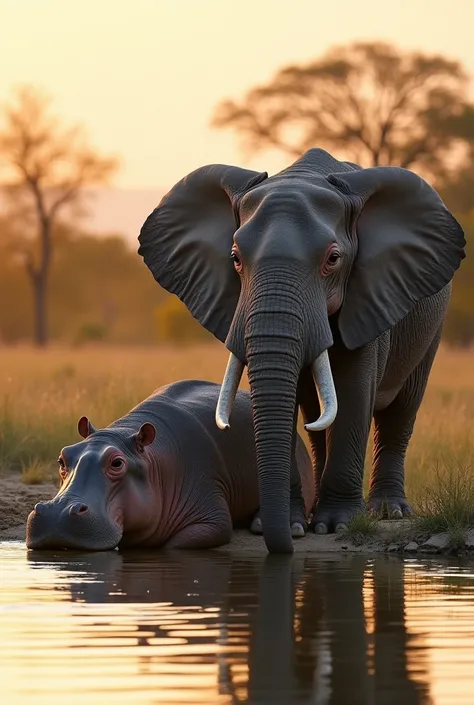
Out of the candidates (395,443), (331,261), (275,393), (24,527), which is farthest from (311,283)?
(395,443)

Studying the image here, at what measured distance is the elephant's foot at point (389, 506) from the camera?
35.2 ft

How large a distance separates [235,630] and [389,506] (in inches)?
190

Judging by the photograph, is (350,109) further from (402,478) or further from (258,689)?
(258,689)

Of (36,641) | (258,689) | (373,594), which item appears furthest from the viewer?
(373,594)

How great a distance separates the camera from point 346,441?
971 centimetres

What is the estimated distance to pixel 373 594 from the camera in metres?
7.26

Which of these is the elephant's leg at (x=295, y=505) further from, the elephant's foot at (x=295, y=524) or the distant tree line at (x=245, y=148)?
the distant tree line at (x=245, y=148)

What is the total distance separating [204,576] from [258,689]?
2.91 m

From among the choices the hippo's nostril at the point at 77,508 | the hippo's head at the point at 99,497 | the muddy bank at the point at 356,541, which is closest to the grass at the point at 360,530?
the muddy bank at the point at 356,541

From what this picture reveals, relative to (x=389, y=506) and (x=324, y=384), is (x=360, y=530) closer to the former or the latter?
(x=324, y=384)

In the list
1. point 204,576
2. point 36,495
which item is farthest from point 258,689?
point 36,495

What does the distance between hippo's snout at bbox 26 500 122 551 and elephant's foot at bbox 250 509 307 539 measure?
3.49ft

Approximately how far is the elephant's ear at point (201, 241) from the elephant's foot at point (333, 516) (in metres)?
1.11

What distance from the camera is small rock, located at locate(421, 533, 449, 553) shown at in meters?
9.11
